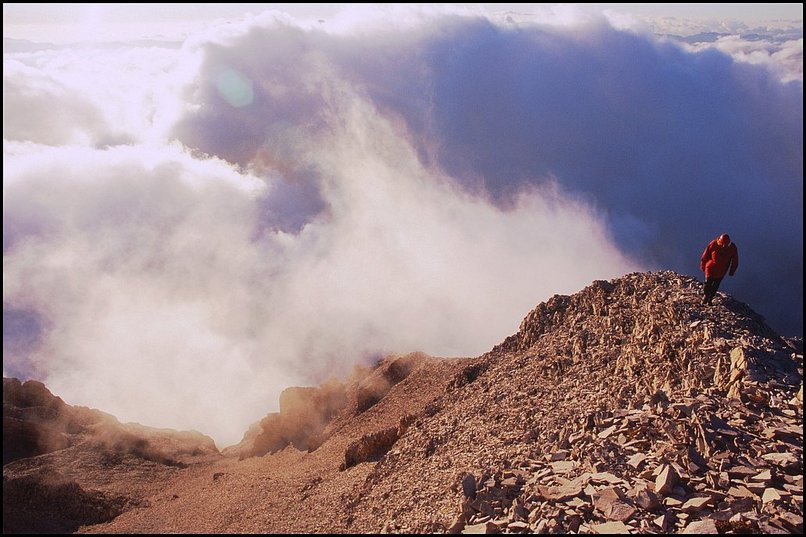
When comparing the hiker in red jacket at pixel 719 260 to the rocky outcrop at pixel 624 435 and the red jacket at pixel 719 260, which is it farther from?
the rocky outcrop at pixel 624 435

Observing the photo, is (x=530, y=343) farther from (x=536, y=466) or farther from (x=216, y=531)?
(x=216, y=531)

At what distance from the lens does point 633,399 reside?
15.8 metres

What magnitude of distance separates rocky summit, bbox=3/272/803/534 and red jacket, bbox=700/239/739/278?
1.43 meters

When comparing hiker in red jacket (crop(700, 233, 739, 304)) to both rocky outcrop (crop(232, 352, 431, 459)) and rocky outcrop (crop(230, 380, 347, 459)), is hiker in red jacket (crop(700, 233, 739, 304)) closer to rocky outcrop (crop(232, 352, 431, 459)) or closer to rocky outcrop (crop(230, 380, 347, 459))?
rocky outcrop (crop(232, 352, 431, 459))

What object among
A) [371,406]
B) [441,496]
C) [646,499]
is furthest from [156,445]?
[646,499]

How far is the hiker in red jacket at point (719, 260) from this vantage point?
17.6m

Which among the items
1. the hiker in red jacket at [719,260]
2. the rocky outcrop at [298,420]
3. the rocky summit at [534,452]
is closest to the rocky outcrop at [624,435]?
the rocky summit at [534,452]

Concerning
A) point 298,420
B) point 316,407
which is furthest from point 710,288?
point 298,420

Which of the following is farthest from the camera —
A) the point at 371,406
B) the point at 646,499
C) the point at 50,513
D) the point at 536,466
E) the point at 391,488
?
the point at 371,406

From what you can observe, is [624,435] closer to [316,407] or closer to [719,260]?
[719,260]

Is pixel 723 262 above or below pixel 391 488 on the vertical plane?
above

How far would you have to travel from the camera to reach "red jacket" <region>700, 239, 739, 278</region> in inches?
691

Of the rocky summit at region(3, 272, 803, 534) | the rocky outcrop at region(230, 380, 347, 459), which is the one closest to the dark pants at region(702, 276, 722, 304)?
the rocky summit at region(3, 272, 803, 534)

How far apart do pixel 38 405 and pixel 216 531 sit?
24.5 metres
